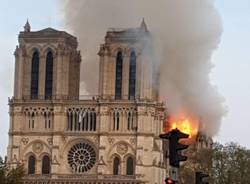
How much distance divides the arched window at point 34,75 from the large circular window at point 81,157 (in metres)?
7.92

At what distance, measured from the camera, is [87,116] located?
12812 centimetres

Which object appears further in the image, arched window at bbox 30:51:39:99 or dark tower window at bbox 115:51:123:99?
arched window at bbox 30:51:39:99

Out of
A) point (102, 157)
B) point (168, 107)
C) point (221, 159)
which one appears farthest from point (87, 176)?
point (221, 159)

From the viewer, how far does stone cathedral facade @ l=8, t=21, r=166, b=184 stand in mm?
124875

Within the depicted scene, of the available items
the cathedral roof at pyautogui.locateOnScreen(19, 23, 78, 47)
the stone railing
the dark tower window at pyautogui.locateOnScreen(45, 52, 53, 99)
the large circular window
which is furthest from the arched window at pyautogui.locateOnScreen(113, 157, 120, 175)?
the cathedral roof at pyautogui.locateOnScreen(19, 23, 78, 47)

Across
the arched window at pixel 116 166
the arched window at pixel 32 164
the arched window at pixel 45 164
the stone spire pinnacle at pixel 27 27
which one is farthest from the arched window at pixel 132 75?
the stone spire pinnacle at pixel 27 27

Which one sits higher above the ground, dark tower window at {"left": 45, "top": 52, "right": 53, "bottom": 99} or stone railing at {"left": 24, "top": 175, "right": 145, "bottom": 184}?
dark tower window at {"left": 45, "top": 52, "right": 53, "bottom": 99}

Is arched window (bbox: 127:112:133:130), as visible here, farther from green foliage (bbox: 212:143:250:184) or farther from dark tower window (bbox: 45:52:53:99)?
green foliage (bbox: 212:143:250:184)

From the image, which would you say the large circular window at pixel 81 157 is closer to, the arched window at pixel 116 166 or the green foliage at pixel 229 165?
the arched window at pixel 116 166

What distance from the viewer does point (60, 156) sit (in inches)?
5020

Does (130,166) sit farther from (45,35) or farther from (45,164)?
(45,35)

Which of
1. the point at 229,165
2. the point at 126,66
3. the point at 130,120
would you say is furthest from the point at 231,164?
the point at 126,66

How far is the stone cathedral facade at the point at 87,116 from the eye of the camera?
124875 millimetres

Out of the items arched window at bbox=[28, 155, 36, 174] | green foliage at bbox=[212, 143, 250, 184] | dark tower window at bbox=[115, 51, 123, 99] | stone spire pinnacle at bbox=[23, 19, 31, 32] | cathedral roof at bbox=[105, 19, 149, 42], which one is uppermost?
stone spire pinnacle at bbox=[23, 19, 31, 32]
